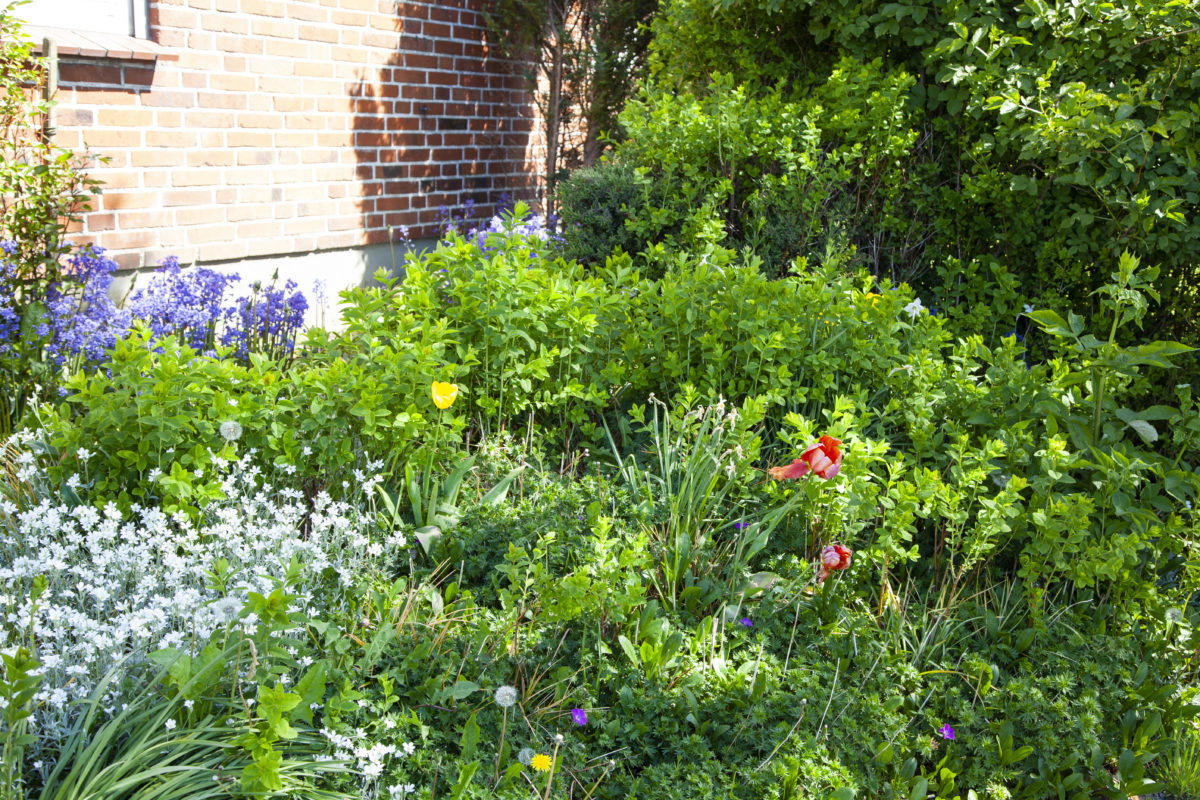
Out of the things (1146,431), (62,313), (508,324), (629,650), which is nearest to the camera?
(629,650)

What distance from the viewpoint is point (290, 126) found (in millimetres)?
5273

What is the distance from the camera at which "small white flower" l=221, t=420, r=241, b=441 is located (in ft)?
7.89

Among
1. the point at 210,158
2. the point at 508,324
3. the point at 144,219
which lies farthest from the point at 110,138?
the point at 508,324

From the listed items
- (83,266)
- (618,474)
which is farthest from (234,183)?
(618,474)

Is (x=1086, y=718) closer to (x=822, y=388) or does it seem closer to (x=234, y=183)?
(x=822, y=388)

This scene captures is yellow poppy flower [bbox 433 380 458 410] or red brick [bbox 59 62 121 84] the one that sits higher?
red brick [bbox 59 62 121 84]

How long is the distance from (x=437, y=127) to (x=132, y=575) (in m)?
4.56

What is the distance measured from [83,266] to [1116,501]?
3951mm

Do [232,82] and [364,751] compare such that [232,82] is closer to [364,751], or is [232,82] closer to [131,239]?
[131,239]

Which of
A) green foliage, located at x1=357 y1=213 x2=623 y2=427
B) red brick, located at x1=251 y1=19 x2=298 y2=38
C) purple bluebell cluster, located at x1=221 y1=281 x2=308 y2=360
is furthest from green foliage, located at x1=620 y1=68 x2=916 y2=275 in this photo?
red brick, located at x1=251 y1=19 x2=298 y2=38

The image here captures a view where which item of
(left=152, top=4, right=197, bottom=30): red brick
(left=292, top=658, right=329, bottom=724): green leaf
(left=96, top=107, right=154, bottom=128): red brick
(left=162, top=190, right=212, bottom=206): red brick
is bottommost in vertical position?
(left=292, top=658, right=329, bottom=724): green leaf

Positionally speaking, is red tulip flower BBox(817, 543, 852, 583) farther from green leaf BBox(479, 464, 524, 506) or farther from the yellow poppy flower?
the yellow poppy flower

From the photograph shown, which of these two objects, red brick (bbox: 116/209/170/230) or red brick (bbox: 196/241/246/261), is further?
red brick (bbox: 196/241/246/261)

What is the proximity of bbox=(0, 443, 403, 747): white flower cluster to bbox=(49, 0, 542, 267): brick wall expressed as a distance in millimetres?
2336
